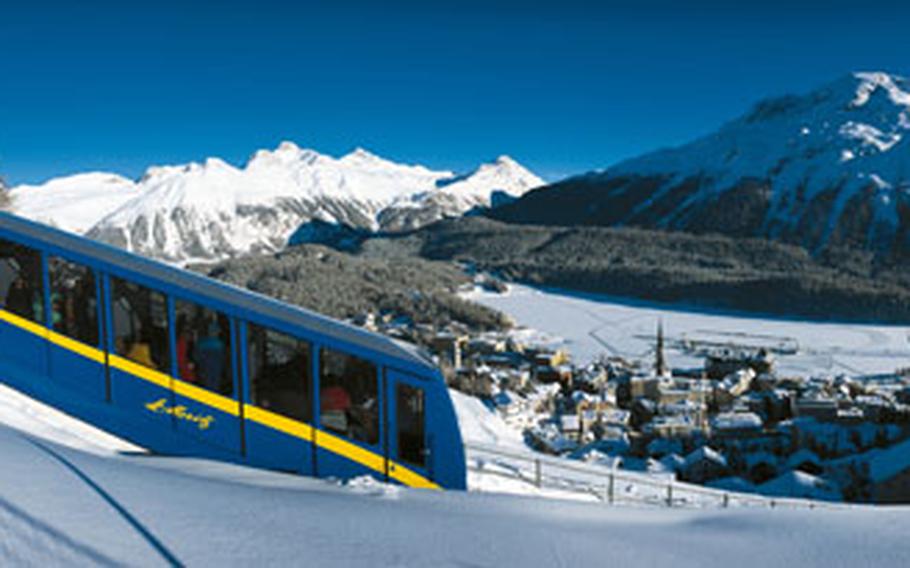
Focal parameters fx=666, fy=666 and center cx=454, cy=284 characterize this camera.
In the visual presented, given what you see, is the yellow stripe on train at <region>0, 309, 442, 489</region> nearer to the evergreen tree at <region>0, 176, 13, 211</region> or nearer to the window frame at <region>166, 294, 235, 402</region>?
the window frame at <region>166, 294, 235, 402</region>

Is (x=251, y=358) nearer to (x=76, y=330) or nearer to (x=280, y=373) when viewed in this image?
(x=280, y=373)

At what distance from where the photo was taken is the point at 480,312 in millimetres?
98562

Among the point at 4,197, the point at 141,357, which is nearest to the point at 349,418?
the point at 141,357

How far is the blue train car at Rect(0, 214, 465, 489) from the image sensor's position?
335 inches

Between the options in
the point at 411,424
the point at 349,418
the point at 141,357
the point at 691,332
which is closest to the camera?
the point at 141,357

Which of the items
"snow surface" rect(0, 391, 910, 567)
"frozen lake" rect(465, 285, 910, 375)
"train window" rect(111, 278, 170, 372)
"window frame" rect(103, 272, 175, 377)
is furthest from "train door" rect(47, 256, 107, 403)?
"frozen lake" rect(465, 285, 910, 375)

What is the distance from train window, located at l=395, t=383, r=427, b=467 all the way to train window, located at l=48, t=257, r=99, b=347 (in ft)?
13.3

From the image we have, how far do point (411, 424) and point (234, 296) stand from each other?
284 cm

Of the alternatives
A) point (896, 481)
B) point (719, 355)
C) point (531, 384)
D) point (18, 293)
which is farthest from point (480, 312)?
point (18, 293)

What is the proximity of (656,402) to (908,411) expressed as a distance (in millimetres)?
14373

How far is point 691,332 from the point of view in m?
91.9

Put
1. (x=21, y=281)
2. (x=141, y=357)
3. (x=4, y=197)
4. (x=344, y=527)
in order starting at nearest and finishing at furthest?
(x=344, y=527) < (x=141, y=357) < (x=21, y=281) < (x=4, y=197)

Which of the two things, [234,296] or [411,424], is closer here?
[234,296]

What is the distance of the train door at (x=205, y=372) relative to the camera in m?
8.50
